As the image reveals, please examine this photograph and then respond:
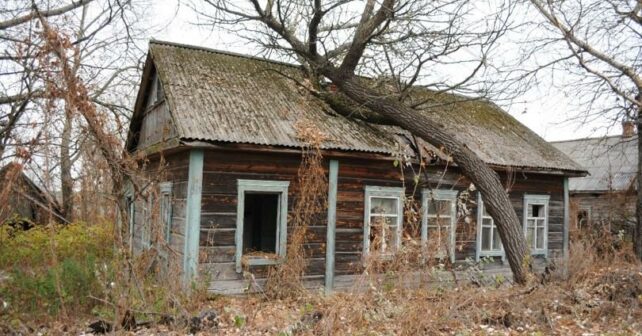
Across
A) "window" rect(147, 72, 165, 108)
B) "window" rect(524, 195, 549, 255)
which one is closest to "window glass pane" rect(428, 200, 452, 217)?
"window" rect(524, 195, 549, 255)

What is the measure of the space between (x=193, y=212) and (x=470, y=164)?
5268 mm

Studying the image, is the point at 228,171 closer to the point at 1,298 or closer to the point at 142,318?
A: the point at 142,318

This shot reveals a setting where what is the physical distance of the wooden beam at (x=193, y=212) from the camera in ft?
26.9

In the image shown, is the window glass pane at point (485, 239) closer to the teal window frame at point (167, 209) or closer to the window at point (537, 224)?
the window at point (537, 224)

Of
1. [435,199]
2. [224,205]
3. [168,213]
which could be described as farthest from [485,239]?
[168,213]

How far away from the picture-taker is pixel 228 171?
8672 mm

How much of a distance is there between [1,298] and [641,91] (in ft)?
45.6

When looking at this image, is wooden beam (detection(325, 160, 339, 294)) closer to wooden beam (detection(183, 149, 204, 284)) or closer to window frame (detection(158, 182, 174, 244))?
wooden beam (detection(183, 149, 204, 284))

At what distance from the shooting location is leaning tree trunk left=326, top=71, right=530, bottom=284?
30.6 ft

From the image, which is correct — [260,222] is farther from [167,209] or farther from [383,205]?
[383,205]

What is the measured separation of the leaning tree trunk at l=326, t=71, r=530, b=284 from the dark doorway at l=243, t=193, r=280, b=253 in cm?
385

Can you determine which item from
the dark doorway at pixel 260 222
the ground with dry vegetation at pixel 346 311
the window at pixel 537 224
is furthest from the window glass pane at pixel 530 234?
the dark doorway at pixel 260 222

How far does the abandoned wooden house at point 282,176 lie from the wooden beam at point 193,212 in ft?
0.06

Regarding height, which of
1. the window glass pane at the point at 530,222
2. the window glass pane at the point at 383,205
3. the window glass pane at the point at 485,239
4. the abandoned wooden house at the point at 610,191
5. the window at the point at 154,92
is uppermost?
the window at the point at 154,92
